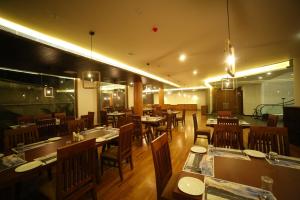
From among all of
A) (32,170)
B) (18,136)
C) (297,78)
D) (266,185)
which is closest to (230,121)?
(266,185)

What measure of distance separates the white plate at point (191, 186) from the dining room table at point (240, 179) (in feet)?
0.04

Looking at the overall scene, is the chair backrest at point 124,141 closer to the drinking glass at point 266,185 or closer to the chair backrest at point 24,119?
the drinking glass at point 266,185

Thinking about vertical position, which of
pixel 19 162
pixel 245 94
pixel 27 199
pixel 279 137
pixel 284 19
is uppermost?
pixel 284 19

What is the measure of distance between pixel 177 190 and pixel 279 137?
1.77 m

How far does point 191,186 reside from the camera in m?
1.02

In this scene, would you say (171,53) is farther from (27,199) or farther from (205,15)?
(27,199)

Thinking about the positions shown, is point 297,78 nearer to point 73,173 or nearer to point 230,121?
point 230,121

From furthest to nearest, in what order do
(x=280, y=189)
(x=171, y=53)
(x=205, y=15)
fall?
(x=171, y=53) < (x=205, y=15) < (x=280, y=189)

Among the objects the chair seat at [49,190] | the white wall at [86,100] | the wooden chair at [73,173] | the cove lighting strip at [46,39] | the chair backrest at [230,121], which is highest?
the cove lighting strip at [46,39]

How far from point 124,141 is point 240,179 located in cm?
183

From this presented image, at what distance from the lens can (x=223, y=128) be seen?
212cm

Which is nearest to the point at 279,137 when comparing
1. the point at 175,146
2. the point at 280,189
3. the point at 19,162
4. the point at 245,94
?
the point at 280,189

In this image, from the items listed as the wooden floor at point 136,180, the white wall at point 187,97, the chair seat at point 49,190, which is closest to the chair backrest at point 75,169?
the chair seat at point 49,190

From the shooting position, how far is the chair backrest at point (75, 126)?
9.68ft
